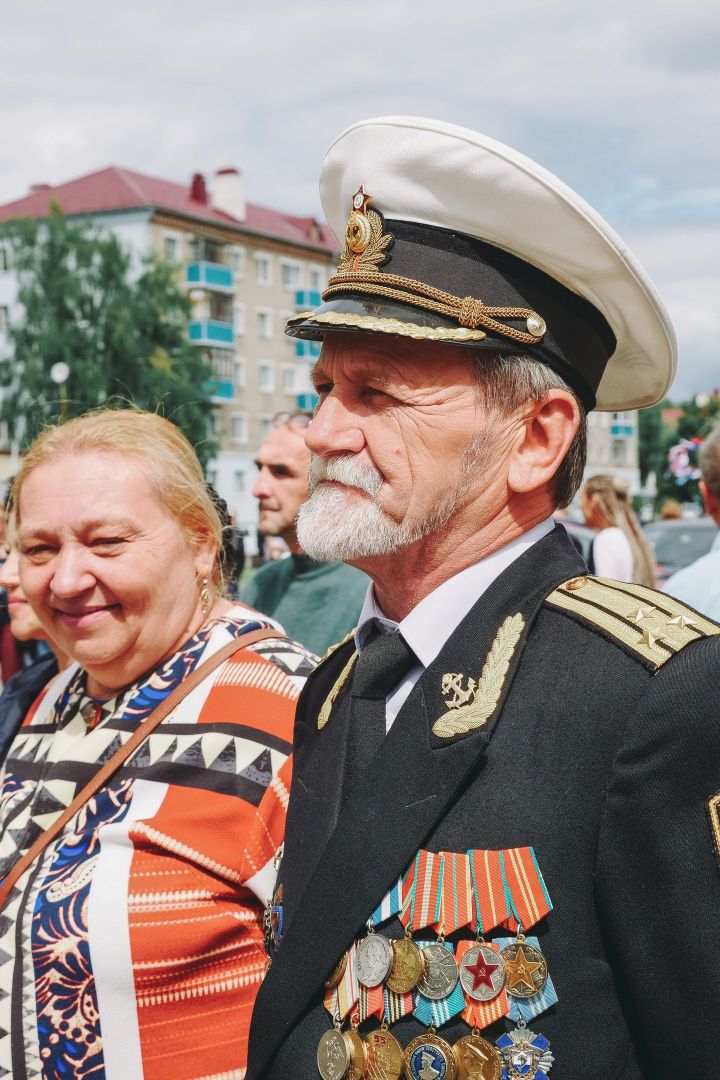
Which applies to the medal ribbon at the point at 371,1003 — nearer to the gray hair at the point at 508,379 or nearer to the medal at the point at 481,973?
the medal at the point at 481,973

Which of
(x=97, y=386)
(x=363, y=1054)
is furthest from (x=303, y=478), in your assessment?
(x=97, y=386)

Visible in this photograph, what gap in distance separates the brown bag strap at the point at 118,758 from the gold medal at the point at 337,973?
1.02m

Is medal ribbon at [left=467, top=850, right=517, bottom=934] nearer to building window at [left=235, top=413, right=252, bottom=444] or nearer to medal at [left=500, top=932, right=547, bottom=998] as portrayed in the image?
medal at [left=500, top=932, right=547, bottom=998]

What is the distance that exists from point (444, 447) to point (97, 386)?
40385 mm

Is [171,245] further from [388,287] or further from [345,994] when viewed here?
[345,994]

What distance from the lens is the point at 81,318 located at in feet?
136

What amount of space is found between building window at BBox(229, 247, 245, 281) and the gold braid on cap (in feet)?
184

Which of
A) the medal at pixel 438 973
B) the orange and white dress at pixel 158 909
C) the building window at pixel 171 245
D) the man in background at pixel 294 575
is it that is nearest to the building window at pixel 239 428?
the building window at pixel 171 245

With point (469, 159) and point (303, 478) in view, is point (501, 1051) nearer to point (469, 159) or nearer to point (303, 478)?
point (469, 159)

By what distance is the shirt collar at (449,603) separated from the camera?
1869 mm

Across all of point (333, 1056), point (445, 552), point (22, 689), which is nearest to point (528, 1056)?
point (333, 1056)

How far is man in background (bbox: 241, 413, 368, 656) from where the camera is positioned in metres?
5.14

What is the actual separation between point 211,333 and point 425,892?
5444cm

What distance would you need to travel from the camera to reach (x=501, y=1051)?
5.14ft
